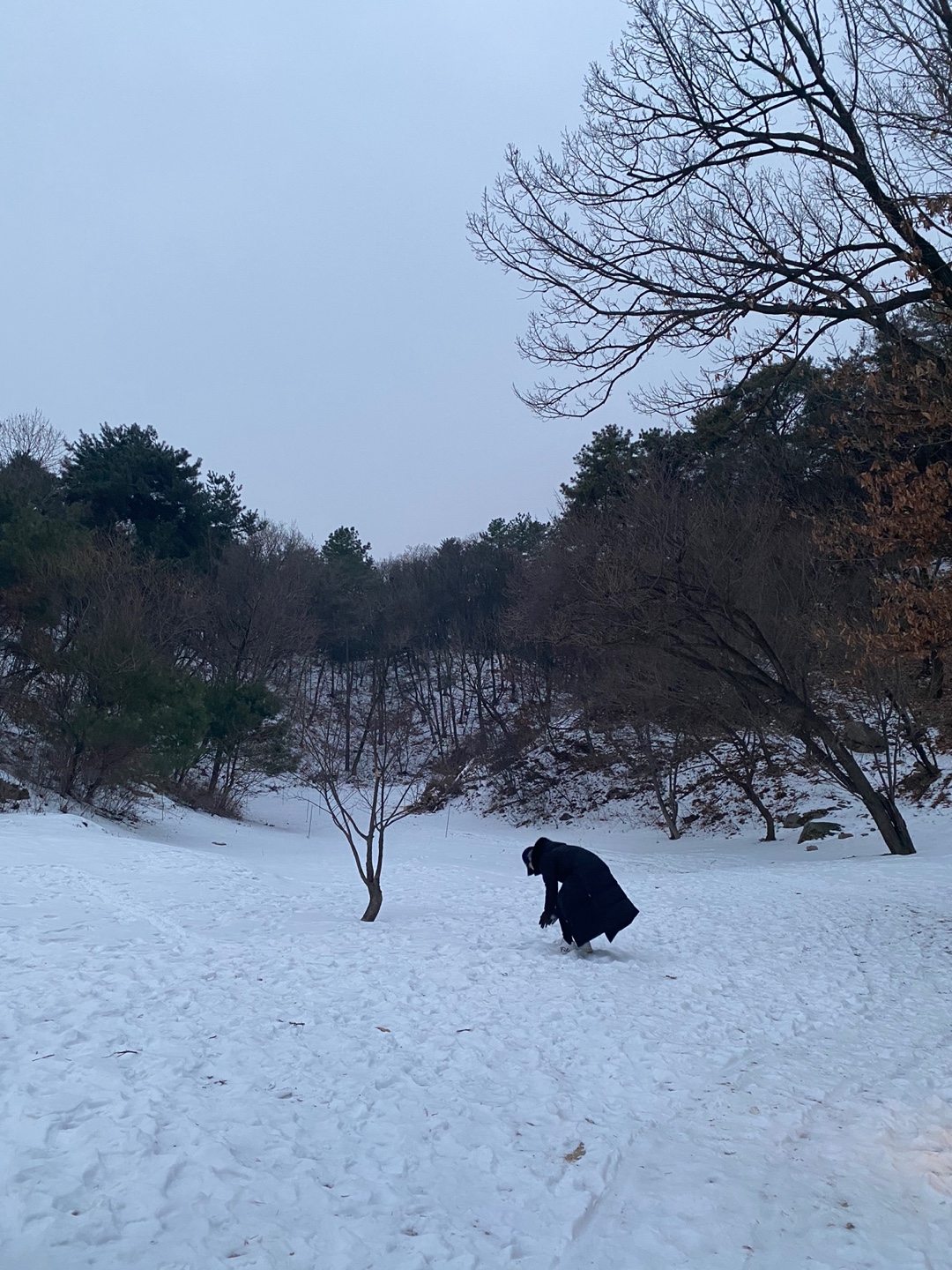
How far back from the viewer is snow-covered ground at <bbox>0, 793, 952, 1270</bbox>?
3.46 meters

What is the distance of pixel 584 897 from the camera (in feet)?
28.7

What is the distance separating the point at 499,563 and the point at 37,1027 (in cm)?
3795

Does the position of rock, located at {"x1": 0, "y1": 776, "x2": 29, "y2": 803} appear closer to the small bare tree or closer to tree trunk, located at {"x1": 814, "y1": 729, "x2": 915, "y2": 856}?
the small bare tree

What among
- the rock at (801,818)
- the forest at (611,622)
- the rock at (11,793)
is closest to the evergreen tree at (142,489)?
the forest at (611,622)

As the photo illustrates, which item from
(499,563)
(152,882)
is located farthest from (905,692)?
(499,563)

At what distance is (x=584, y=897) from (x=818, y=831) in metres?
15.7

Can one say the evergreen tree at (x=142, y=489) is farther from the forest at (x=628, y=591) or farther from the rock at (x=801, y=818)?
the rock at (x=801, y=818)

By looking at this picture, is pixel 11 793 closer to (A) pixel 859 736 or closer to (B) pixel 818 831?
(B) pixel 818 831

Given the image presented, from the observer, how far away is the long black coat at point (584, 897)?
28.6ft

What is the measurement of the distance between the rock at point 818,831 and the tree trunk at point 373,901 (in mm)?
14993

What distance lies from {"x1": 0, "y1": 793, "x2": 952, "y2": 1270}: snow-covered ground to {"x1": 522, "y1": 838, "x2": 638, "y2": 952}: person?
29 cm

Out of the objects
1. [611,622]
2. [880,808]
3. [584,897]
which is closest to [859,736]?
[880,808]

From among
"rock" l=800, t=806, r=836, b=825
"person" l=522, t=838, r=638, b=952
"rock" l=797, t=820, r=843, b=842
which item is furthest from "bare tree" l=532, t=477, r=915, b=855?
"person" l=522, t=838, r=638, b=952

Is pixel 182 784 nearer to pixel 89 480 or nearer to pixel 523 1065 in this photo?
pixel 89 480
